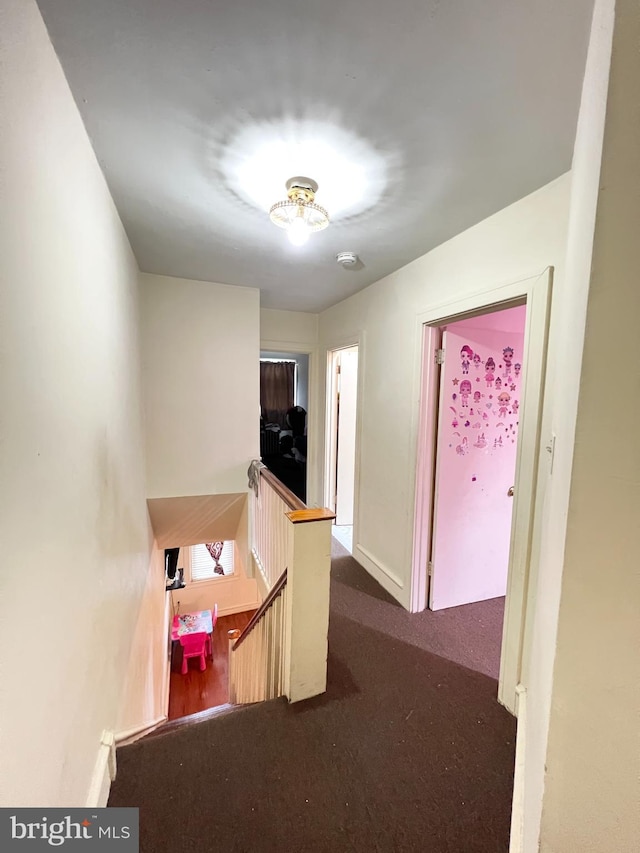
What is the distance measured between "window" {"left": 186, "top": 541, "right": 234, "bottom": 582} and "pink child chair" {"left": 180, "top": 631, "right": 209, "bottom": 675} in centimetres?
131

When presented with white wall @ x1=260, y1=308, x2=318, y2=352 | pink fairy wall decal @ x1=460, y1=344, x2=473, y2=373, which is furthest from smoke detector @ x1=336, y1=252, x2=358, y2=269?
white wall @ x1=260, y1=308, x2=318, y2=352

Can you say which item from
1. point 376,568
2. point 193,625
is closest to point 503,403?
point 376,568

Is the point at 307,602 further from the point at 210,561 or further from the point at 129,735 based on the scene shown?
the point at 210,561

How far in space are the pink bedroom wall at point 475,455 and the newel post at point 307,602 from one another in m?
0.98

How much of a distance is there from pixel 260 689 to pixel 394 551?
1.21m

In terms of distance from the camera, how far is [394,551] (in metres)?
2.49

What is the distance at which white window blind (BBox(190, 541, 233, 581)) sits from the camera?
214 inches

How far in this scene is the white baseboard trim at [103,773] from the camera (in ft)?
3.64

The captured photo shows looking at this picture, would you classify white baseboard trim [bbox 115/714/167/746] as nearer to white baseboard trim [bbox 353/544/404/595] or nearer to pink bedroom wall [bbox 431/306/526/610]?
white baseboard trim [bbox 353/544/404/595]

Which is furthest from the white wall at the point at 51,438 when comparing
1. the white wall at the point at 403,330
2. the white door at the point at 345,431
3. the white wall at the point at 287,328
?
the white door at the point at 345,431

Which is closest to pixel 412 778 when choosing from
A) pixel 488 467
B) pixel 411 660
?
pixel 411 660

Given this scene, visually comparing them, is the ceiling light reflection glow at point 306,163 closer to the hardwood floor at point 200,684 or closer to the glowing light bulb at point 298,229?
the glowing light bulb at point 298,229

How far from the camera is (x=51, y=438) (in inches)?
35.6

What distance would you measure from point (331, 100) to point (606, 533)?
137 centimetres
